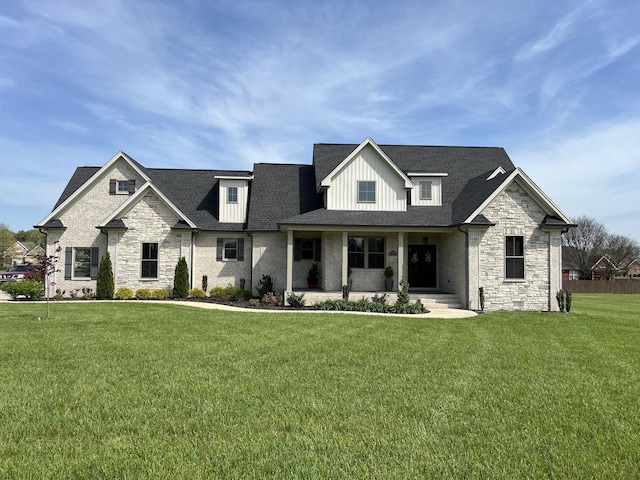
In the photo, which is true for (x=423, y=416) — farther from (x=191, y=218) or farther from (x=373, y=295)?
(x=191, y=218)

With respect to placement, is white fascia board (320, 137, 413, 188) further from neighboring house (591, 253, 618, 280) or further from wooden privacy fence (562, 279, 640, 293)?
neighboring house (591, 253, 618, 280)

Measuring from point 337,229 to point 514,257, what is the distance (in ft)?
26.2

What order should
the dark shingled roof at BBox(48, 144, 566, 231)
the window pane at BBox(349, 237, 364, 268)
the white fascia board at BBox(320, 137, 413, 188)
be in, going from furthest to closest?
the window pane at BBox(349, 237, 364, 268) < the white fascia board at BBox(320, 137, 413, 188) < the dark shingled roof at BBox(48, 144, 566, 231)

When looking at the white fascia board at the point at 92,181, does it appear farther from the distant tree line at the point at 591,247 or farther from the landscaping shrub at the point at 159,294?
the distant tree line at the point at 591,247

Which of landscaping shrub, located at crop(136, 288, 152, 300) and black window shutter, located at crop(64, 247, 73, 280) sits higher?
black window shutter, located at crop(64, 247, 73, 280)

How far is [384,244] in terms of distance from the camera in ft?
68.0

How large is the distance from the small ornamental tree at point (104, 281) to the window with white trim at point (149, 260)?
1.60m

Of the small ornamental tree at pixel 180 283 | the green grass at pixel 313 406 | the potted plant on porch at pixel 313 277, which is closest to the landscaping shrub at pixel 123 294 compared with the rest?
the small ornamental tree at pixel 180 283

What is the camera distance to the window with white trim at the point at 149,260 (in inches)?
814

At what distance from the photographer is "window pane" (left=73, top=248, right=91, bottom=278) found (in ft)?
69.0

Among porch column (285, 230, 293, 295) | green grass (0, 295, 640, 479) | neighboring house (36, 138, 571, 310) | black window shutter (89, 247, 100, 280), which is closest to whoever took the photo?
green grass (0, 295, 640, 479)

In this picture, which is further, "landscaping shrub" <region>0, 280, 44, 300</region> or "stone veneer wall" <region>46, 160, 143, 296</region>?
"stone veneer wall" <region>46, 160, 143, 296</region>

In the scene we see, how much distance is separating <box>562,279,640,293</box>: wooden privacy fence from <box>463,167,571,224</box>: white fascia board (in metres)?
24.4

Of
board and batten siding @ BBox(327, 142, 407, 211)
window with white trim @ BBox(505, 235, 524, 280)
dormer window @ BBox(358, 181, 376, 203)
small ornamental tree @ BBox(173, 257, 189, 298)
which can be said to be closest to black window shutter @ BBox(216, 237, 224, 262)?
small ornamental tree @ BBox(173, 257, 189, 298)
